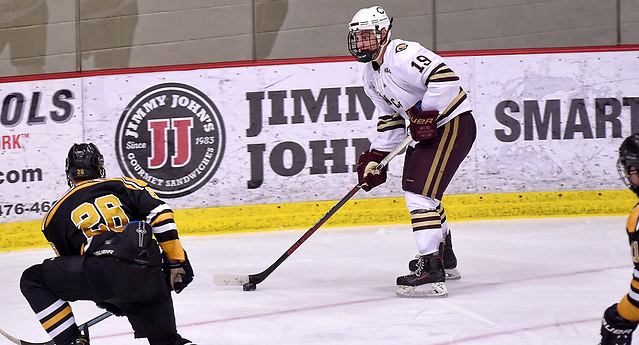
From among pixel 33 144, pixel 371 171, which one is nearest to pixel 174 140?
pixel 33 144

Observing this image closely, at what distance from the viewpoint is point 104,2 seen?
643cm

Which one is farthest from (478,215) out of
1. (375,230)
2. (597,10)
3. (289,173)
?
(597,10)

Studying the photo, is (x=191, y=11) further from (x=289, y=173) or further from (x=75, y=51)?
(x=289, y=173)

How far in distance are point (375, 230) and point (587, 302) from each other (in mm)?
2176

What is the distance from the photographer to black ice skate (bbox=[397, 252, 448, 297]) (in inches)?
150

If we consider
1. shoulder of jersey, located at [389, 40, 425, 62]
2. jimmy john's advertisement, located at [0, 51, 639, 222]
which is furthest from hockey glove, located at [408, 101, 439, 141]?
jimmy john's advertisement, located at [0, 51, 639, 222]

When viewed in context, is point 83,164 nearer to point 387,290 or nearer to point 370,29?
point 370,29

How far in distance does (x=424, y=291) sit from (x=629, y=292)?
5.04 feet

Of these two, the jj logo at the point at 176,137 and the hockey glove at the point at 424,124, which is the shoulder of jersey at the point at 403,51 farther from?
the jj logo at the point at 176,137

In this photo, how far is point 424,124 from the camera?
3.82m

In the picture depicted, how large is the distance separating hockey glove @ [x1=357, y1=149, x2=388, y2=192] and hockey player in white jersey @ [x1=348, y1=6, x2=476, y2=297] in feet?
0.55

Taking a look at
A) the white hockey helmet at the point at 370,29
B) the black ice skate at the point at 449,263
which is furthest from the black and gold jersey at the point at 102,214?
the black ice skate at the point at 449,263

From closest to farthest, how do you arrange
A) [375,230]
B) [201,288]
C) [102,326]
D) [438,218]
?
[102,326]
[438,218]
[201,288]
[375,230]

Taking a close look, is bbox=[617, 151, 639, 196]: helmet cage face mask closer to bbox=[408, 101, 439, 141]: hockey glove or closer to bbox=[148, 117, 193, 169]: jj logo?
bbox=[408, 101, 439, 141]: hockey glove
